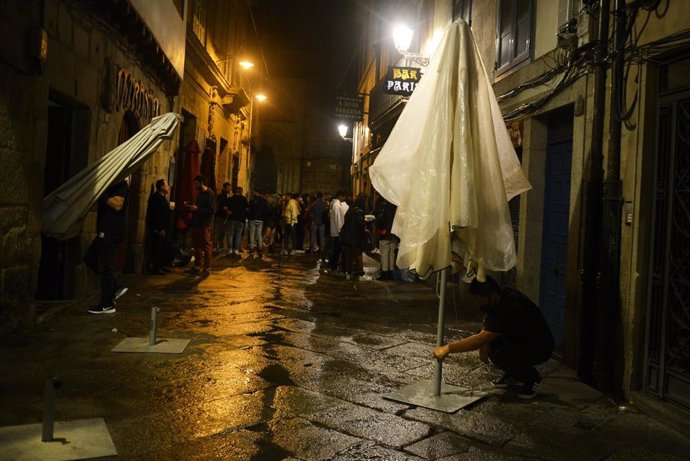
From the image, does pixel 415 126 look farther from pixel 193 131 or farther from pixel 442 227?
pixel 193 131

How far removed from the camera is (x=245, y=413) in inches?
169

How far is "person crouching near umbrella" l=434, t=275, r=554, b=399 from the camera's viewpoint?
4.84 meters

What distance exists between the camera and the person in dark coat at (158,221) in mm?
10969

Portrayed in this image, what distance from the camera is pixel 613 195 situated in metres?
5.57

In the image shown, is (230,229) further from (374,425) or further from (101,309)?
(374,425)

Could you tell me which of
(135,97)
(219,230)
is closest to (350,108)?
(219,230)

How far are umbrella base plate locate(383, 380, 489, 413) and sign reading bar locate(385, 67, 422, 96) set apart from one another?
32.6ft

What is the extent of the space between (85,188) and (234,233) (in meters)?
9.34

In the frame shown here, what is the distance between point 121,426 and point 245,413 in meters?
0.85

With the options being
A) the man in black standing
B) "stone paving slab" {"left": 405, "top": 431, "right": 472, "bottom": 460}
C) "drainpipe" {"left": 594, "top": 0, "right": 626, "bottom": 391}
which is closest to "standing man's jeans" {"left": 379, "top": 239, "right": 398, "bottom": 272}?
the man in black standing

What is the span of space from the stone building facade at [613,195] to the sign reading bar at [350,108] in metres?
17.8

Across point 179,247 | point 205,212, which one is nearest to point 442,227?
point 205,212

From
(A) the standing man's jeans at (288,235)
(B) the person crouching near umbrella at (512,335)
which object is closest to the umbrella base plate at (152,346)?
(B) the person crouching near umbrella at (512,335)

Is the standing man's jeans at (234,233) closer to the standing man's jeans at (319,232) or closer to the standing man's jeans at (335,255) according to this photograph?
the standing man's jeans at (319,232)
